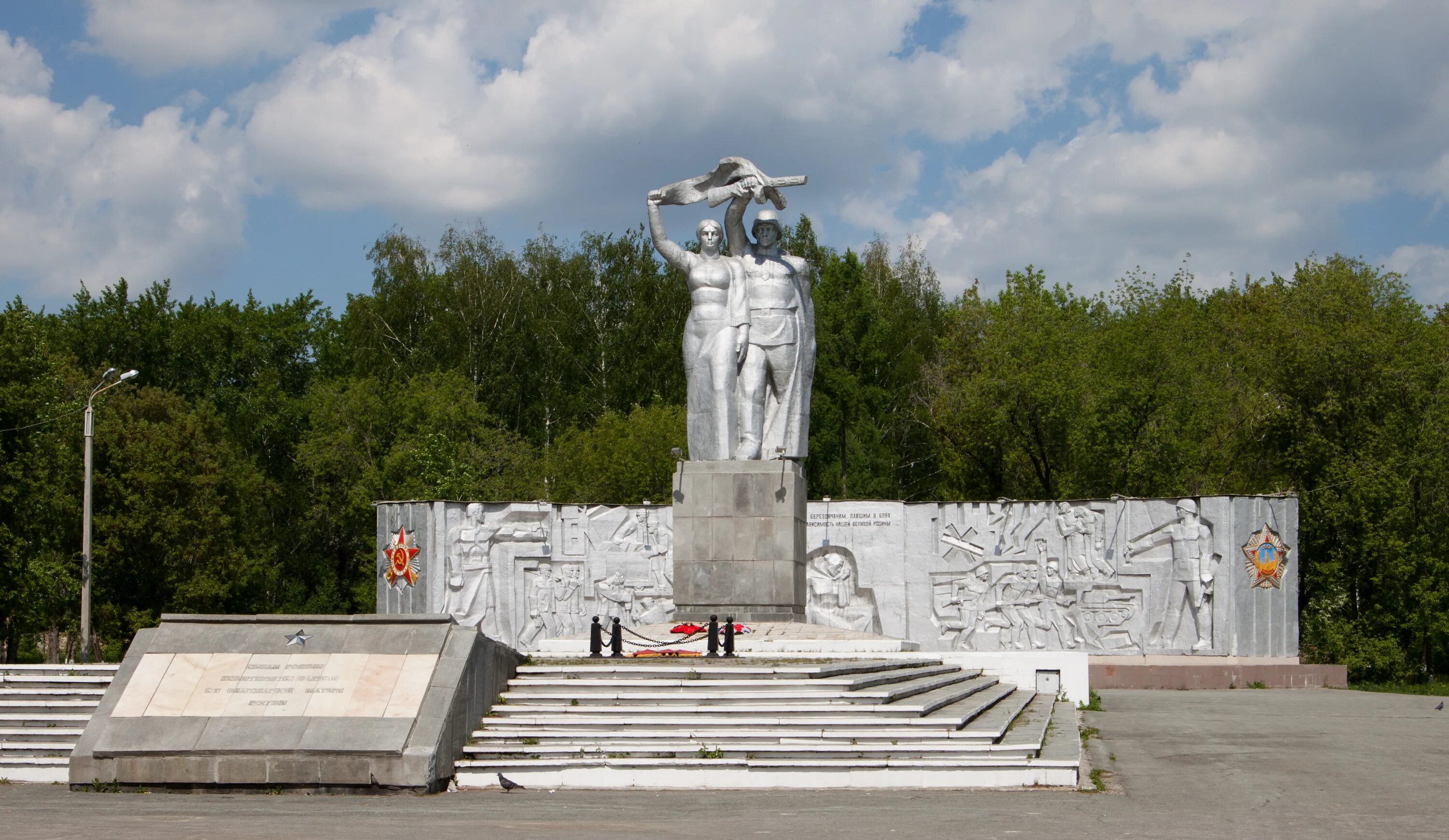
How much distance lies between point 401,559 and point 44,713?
13.0 m

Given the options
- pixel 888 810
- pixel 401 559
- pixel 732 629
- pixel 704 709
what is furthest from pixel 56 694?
pixel 401 559

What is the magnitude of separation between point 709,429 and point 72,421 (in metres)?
16.9

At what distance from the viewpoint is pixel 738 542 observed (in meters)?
17.7

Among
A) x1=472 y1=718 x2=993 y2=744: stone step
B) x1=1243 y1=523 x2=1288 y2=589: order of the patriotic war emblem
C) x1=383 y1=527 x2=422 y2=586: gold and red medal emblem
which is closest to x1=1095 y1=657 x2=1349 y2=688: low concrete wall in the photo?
x1=1243 y1=523 x2=1288 y2=589: order of the patriotic war emblem

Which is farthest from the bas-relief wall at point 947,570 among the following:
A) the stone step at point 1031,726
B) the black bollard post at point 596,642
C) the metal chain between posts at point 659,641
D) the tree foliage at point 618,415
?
the black bollard post at point 596,642

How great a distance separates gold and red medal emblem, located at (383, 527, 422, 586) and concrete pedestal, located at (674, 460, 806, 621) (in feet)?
30.0

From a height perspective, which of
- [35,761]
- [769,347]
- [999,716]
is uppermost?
[769,347]

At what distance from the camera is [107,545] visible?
1163 inches

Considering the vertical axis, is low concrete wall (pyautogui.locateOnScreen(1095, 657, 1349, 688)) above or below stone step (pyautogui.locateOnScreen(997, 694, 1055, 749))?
below

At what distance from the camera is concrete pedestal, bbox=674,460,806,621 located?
17609mm

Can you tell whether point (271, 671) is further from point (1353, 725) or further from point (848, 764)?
point (1353, 725)

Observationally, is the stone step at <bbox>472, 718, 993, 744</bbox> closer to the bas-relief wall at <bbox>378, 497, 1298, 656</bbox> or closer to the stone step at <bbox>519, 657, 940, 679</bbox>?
the stone step at <bbox>519, 657, 940, 679</bbox>

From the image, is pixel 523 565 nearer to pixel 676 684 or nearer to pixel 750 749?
pixel 676 684

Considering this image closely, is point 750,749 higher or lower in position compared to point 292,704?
lower
